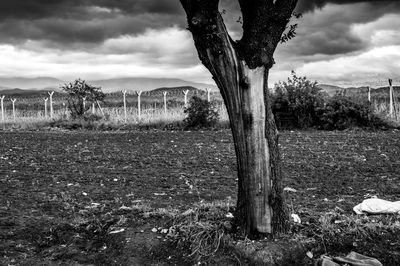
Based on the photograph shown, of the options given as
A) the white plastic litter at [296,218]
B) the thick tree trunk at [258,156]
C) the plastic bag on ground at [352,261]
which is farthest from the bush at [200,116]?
the plastic bag on ground at [352,261]

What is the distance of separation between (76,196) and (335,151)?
21.1ft

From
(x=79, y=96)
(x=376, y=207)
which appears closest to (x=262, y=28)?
(x=376, y=207)

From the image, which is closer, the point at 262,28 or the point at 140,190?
the point at 262,28

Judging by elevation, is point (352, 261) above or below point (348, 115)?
below

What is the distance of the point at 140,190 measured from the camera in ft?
24.9

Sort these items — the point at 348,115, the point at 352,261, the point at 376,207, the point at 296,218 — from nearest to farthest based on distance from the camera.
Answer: the point at 352,261 < the point at 296,218 < the point at 376,207 < the point at 348,115

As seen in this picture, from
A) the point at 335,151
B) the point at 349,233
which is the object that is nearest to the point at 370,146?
the point at 335,151

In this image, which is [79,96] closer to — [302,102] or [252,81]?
[302,102]

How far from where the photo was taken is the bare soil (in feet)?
16.3

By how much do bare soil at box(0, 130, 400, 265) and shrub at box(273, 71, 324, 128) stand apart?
438 cm

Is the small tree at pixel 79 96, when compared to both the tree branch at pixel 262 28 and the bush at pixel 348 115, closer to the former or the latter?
the bush at pixel 348 115

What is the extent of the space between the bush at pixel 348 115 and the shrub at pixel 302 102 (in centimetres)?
42

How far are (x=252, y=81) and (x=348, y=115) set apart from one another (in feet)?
47.0

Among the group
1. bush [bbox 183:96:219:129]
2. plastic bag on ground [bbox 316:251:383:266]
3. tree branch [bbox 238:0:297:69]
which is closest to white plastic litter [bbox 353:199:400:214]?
plastic bag on ground [bbox 316:251:383:266]
